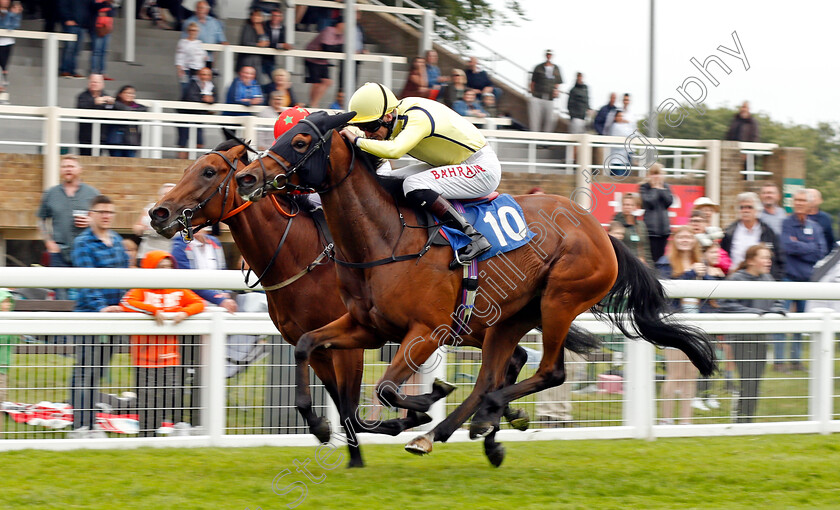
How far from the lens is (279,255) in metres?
5.38

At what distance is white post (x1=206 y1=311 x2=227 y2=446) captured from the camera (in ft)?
18.7

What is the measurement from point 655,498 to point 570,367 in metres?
1.70

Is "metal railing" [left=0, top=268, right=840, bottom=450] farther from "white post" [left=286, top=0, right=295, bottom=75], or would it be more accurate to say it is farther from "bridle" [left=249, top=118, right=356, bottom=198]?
"white post" [left=286, top=0, right=295, bottom=75]

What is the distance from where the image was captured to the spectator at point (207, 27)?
11664 millimetres

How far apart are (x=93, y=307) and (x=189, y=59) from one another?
579 cm

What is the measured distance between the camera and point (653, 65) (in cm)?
1198

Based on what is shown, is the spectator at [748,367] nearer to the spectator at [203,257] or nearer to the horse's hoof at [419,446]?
the horse's hoof at [419,446]

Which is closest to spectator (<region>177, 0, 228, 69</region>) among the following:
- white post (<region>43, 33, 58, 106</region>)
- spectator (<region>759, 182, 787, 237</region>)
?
white post (<region>43, 33, 58, 106</region>)

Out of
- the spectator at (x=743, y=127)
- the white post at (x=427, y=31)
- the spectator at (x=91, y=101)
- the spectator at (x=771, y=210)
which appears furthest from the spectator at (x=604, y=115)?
the spectator at (x=91, y=101)

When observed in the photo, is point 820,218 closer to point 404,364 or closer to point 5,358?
point 404,364

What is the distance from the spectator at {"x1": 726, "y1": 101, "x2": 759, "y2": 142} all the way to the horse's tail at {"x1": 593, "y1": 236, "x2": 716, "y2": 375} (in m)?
7.84

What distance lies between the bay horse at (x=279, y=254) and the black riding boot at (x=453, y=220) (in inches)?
26.2

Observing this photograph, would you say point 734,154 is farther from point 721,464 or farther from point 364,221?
point 364,221

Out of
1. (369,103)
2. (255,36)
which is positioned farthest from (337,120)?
(255,36)
